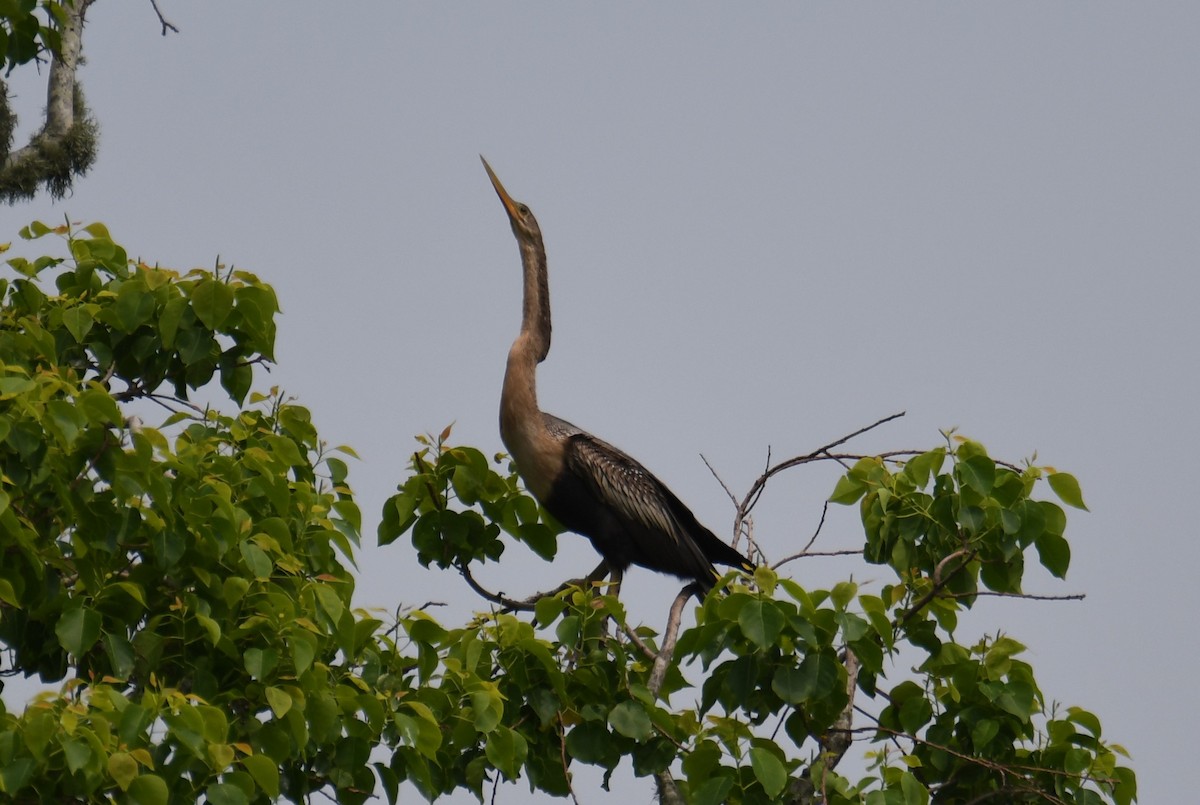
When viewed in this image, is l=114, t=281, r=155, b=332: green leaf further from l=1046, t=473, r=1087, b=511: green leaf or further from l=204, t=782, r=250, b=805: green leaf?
l=1046, t=473, r=1087, b=511: green leaf

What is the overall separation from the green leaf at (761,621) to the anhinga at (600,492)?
2037 millimetres

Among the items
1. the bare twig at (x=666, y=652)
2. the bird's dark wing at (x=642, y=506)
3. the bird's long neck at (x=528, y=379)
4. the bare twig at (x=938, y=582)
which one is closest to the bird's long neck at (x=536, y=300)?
the bird's long neck at (x=528, y=379)

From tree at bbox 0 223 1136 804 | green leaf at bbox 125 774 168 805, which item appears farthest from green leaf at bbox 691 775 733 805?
green leaf at bbox 125 774 168 805

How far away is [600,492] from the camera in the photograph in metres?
6.29

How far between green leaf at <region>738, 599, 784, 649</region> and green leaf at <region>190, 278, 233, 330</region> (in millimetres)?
1785

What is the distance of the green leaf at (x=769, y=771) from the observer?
3.98 meters

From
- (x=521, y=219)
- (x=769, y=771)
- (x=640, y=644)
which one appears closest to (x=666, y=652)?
(x=640, y=644)

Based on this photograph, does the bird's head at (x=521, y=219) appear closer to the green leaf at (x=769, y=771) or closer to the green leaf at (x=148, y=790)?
the green leaf at (x=769, y=771)

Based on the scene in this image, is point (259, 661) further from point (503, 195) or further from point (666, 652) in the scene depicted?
point (503, 195)

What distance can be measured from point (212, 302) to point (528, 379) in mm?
2120

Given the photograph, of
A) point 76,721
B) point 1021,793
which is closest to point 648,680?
point 1021,793

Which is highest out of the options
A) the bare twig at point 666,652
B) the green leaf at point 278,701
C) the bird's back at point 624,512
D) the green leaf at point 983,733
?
the bird's back at point 624,512

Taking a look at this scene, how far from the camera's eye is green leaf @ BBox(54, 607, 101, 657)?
3.71 metres

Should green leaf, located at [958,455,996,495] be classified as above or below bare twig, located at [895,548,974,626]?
above
